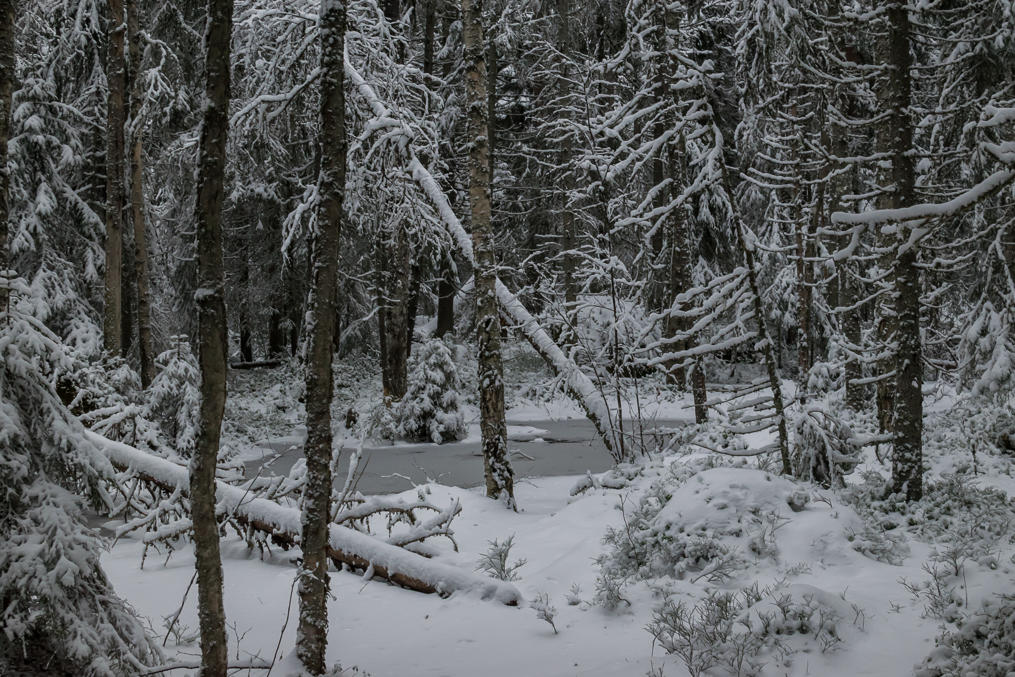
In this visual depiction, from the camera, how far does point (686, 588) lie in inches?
198

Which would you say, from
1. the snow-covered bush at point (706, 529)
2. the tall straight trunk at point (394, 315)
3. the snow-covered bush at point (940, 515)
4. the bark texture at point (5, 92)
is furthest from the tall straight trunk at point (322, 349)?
the tall straight trunk at point (394, 315)

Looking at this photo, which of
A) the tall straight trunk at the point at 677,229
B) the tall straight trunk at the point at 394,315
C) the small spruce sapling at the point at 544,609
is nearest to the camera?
the small spruce sapling at the point at 544,609

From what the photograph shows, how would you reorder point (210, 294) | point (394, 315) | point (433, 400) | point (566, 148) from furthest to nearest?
point (566, 148), point (394, 315), point (433, 400), point (210, 294)

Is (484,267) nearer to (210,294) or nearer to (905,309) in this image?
(905,309)

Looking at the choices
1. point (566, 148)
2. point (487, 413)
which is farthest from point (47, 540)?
point (566, 148)

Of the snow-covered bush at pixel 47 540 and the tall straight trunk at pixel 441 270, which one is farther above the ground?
the tall straight trunk at pixel 441 270

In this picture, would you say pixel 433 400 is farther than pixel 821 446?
Yes

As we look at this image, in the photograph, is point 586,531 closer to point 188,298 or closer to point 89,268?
point 89,268

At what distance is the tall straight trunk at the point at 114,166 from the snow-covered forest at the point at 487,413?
0.20ft

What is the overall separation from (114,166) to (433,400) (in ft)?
26.7

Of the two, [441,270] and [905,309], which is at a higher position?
[441,270]

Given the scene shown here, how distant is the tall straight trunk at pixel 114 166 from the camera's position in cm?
1190

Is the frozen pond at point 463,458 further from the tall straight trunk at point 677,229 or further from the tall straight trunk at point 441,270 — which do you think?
the tall straight trunk at point 441,270

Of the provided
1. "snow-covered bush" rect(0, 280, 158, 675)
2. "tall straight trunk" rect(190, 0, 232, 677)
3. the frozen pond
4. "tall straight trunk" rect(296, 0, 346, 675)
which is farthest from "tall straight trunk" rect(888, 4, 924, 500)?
"snow-covered bush" rect(0, 280, 158, 675)
